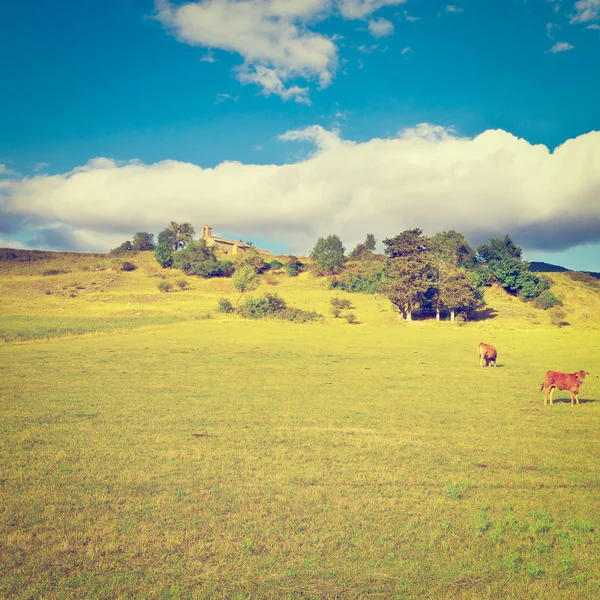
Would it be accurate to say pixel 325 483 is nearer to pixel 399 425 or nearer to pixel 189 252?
pixel 399 425

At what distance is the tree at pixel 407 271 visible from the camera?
79.2 metres

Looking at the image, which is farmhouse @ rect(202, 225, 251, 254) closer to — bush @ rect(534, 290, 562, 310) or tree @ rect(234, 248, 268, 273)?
tree @ rect(234, 248, 268, 273)

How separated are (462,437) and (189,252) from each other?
12212 centimetres

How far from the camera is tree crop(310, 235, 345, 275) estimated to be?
425ft

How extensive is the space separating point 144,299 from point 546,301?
271ft

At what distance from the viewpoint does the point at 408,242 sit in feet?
285

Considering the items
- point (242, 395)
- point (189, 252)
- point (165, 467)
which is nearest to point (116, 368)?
point (242, 395)

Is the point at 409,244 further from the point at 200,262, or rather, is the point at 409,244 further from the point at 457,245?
the point at 200,262

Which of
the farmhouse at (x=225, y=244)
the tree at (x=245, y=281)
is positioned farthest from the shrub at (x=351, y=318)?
the farmhouse at (x=225, y=244)

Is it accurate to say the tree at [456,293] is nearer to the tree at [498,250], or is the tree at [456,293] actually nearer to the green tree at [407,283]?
the green tree at [407,283]

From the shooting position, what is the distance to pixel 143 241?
569 feet

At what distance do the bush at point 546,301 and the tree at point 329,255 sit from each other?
52341 mm

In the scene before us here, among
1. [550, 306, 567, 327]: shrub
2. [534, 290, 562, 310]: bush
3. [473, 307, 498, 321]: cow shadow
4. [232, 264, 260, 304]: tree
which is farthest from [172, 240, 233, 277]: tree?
[550, 306, 567, 327]: shrub

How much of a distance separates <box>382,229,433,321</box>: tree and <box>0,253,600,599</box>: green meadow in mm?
48196
